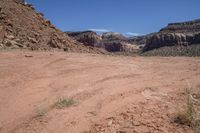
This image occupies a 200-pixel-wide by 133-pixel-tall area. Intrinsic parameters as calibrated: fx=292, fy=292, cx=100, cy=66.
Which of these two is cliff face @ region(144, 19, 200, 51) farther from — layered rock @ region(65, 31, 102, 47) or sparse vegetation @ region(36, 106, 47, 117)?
sparse vegetation @ region(36, 106, 47, 117)

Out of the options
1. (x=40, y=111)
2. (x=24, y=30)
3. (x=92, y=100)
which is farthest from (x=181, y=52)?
(x=40, y=111)

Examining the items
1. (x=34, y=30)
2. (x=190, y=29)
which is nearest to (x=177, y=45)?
(x=190, y=29)

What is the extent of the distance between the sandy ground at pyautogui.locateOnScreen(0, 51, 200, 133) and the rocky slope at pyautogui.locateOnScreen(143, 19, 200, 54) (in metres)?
70.1

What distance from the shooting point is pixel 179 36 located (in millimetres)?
78438

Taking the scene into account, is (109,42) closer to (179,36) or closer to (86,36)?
A: (86,36)

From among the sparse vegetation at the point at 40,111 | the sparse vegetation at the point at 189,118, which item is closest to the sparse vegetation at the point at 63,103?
the sparse vegetation at the point at 40,111

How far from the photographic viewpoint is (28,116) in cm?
450

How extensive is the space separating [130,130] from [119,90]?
69.4 inches

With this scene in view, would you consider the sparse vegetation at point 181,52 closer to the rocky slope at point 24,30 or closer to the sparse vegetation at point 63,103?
the rocky slope at point 24,30

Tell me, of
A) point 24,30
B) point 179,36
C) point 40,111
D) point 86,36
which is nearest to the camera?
point 40,111

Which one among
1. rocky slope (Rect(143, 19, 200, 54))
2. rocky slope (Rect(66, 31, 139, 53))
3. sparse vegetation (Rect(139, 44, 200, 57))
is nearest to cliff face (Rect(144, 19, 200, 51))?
rocky slope (Rect(143, 19, 200, 54))

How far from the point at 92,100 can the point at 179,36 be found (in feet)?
253

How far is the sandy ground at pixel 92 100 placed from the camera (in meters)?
3.86

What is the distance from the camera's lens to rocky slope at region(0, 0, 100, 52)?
15.2 meters
